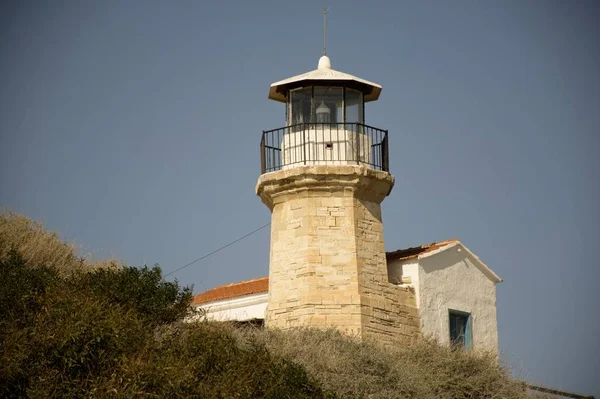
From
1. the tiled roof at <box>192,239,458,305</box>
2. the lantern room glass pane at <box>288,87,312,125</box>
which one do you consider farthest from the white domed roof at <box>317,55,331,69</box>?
the tiled roof at <box>192,239,458,305</box>

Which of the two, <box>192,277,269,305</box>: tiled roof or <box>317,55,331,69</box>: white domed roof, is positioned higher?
<box>317,55,331,69</box>: white domed roof

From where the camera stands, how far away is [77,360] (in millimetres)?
17125

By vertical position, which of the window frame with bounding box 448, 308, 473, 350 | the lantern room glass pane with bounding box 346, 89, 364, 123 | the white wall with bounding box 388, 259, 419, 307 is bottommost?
the window frame with bounding box 448, 308, 473, 350

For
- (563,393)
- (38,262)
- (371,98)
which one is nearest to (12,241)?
(38,262)

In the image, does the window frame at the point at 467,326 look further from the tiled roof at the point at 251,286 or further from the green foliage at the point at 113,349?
the green foliage at the point at 113,349

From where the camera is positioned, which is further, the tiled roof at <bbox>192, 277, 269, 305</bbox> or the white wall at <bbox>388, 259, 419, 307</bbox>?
the tiled roof at <bbox>192, 277, 269, 305</bbox>

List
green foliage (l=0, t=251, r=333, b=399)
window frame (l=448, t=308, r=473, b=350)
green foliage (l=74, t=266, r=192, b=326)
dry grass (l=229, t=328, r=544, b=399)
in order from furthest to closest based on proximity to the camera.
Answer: window frame (l=448, t=308, r=473, b=350) → dry grass (l=229, t=328, r=544, b=399) → green foliage (l=74, t=266, r=192, b=326) → green foliage (l=0, t=251, r=333, b=399)

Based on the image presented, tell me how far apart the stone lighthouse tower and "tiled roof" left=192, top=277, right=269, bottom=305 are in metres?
2.74

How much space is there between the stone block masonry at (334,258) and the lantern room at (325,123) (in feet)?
1.76

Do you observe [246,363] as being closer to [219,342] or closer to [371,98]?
[219,342]

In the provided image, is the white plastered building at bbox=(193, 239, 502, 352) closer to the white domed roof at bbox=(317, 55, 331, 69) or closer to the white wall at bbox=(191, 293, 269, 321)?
the white wall at bbox=(191, 293, 269, 321)

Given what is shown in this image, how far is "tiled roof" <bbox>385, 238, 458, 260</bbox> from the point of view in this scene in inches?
1013

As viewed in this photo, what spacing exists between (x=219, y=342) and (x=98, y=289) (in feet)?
7.41

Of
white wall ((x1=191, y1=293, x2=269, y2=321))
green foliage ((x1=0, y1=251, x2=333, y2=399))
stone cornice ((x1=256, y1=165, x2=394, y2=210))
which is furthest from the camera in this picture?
white wall ((x1=191, y1=293, x2=269, y2=321))
